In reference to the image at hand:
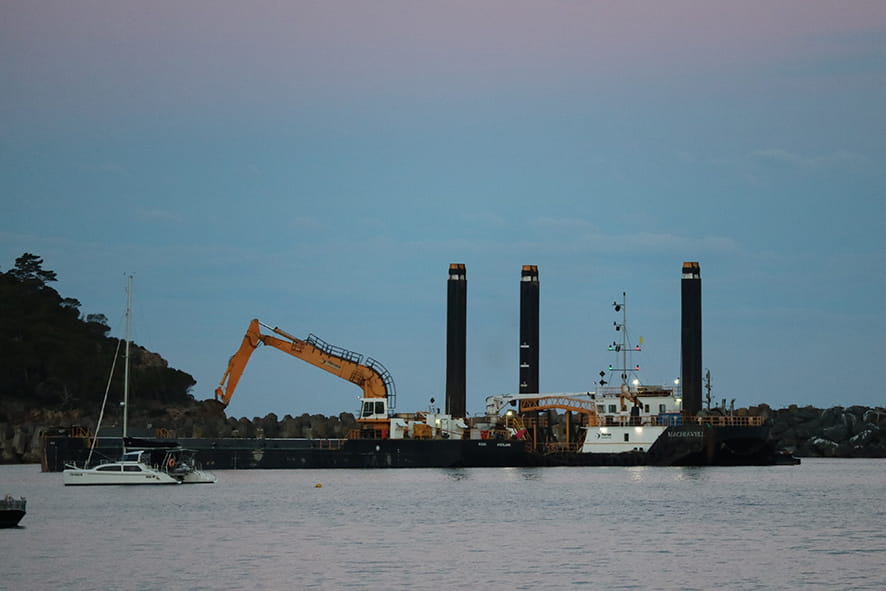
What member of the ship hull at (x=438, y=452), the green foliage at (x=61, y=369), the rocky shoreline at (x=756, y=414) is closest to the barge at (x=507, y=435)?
the ship hull at (x=438, y=452)

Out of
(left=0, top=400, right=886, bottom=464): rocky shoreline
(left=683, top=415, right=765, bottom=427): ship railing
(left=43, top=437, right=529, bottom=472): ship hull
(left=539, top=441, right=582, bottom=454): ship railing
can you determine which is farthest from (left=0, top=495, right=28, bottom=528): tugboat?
(left=0, top=400, right=886, bottom=464): rocky shoreline

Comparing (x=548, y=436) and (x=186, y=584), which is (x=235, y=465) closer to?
(x=548, y=436)

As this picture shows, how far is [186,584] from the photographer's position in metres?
33.0

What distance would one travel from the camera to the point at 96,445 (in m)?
83.8

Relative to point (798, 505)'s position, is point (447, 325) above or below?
above

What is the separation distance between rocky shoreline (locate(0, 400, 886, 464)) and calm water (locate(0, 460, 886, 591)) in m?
37.7

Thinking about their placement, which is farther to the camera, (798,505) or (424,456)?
(424,456)

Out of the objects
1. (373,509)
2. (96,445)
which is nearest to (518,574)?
(373,509)

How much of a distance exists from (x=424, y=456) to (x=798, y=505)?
1383 inches

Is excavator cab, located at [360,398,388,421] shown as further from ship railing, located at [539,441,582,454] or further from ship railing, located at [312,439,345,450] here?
ship railing, located at [539,441,582,454]

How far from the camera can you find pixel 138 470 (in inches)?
2849

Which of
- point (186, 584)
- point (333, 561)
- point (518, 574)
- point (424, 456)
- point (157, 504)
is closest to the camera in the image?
point (186, 584)

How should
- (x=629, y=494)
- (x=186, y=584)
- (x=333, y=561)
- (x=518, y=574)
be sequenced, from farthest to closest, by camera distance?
(x=629, y=494) < (x=333, y=561) < (x=518, y=574) < (x=186, y=584)

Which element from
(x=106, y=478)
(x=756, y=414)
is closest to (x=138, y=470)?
(x=106, y=478)
